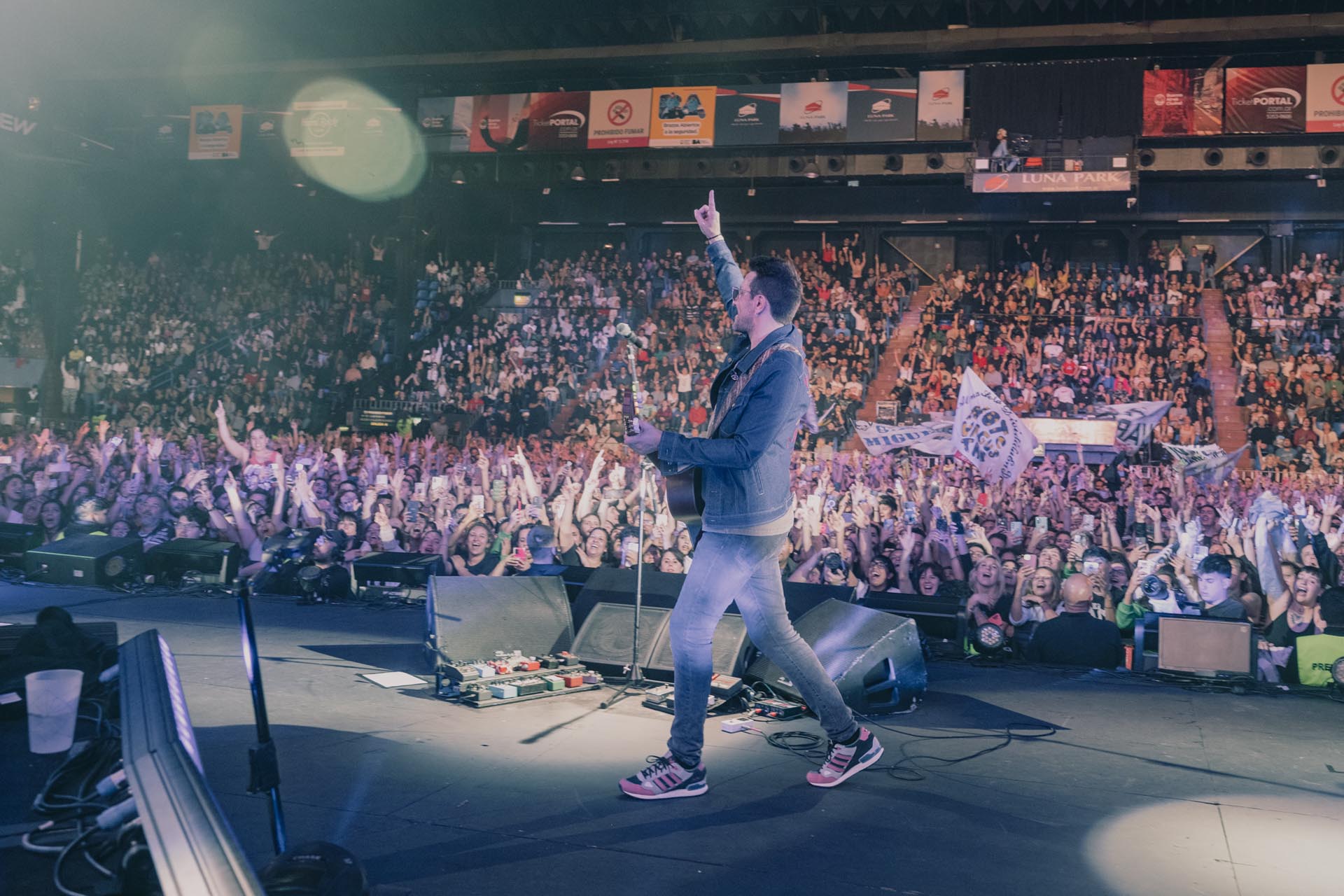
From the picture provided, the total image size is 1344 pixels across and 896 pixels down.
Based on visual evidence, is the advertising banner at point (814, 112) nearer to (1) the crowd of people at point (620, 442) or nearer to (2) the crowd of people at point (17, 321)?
(1) the crowd of people at point (620, 442)

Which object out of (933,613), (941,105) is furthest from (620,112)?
(933,613)

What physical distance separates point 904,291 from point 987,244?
11.2ft

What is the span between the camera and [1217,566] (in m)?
6.70

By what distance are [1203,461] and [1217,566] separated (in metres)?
7.67

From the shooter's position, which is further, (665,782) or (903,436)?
(903,436)

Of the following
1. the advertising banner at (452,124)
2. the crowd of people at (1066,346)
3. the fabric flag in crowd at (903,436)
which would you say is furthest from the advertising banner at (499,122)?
the fabric flag in crowd at (903,436)

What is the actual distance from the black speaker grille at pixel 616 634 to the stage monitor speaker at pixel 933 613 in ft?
4.88

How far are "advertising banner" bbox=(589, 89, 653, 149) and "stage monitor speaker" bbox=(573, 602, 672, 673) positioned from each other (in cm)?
1388

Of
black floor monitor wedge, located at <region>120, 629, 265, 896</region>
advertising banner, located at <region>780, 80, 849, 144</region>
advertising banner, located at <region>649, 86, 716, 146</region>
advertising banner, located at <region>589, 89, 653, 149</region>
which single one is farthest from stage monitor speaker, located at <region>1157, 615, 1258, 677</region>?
advertising banner, located at <region>589, 89, 653, 149</region>

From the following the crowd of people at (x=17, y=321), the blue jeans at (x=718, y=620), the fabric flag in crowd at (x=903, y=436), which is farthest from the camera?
the crowd of people at (x=17, y=321)

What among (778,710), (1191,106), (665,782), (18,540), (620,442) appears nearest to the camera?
(665,782)

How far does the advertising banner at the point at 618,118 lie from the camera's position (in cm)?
1833

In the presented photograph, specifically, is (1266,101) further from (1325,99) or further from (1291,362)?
(1291,362)

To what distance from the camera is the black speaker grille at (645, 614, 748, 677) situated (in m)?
5.25
